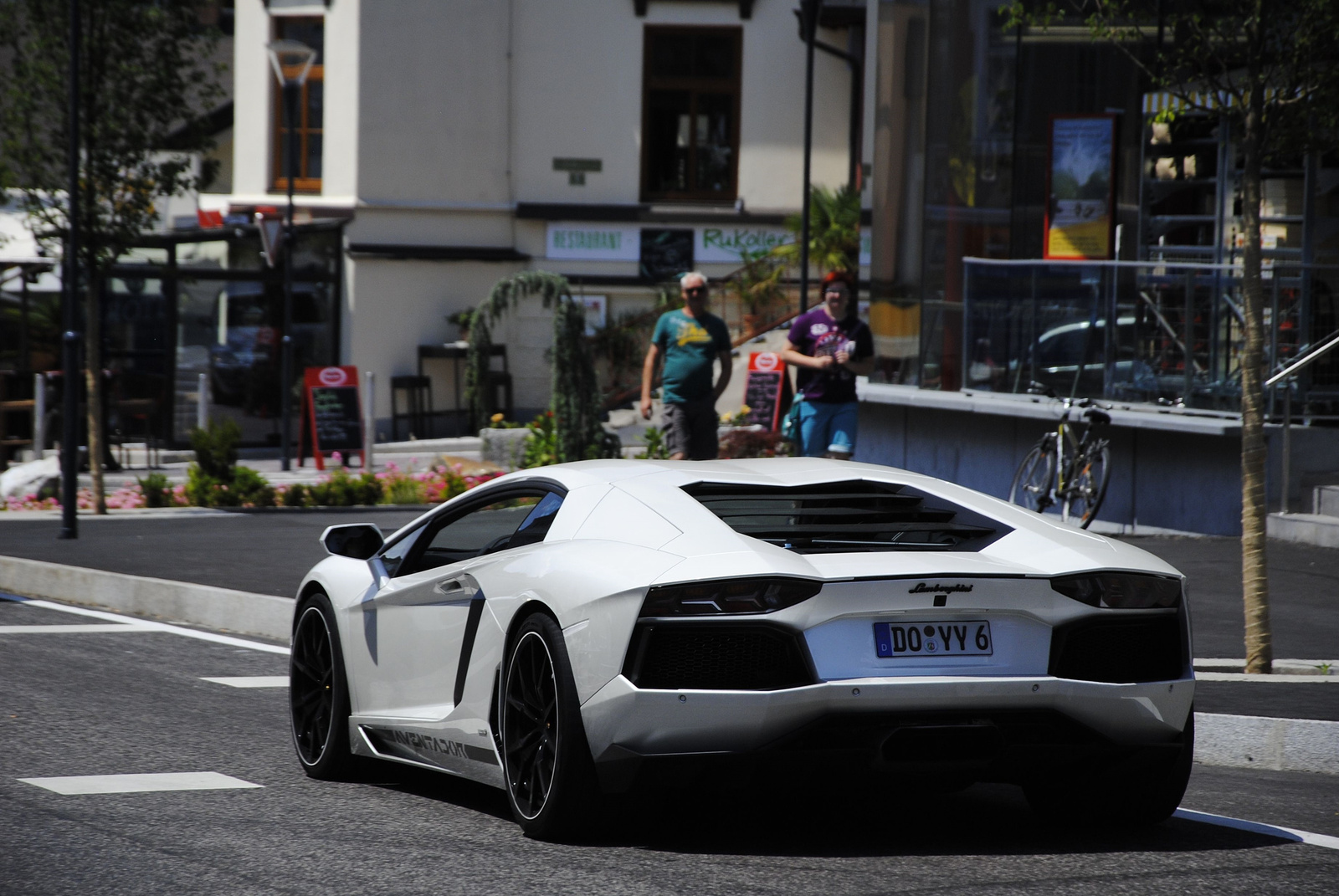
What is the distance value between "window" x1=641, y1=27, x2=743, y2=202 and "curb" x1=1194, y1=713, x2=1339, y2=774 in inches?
999

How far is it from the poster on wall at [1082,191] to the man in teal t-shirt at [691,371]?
203 inches

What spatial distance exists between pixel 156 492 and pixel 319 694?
11849 millimetres

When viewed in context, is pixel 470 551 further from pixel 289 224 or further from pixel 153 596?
pixel 289 224

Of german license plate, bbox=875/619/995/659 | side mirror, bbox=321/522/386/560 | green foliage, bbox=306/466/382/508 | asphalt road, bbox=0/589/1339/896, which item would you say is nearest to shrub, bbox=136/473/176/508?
green foliage, bbox=306/466/382/508

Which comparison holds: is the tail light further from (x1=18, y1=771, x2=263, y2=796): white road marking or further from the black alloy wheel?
(x1=18, y1=771, x2=263, y2=796): white road marking

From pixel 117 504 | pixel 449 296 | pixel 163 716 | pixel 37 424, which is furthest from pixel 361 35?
pixel 163 716

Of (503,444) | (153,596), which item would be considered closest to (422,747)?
(153,596)

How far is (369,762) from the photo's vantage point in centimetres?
679

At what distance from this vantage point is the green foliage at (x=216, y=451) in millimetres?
18062

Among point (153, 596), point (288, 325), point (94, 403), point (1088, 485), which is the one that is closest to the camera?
point (153, 596)

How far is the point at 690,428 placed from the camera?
43.8 feet

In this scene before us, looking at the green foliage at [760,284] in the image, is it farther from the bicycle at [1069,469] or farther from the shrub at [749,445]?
the bicycle at [1069,469]

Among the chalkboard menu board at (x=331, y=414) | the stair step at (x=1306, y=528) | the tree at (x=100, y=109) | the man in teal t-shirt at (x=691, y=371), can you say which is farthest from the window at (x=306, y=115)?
the stair step at (x=1306, y=528)

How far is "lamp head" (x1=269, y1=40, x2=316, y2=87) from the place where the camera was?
26766 millimetres
